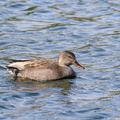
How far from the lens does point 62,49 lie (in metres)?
15.2

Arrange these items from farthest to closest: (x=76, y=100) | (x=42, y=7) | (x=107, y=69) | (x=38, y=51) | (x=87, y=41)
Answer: (x=42, y=7)
(x=87, y=41)
(x=38, y=51)
(x=107, y=69)
(x=76, y=100)

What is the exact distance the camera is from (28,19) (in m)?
18.8

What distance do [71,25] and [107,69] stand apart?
17.2 feet

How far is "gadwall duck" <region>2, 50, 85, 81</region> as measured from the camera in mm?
12531

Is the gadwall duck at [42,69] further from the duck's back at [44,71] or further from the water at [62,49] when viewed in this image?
the water at [62,49]

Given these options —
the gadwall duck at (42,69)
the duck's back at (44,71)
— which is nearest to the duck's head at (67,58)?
the gadwall duck at (42,69)

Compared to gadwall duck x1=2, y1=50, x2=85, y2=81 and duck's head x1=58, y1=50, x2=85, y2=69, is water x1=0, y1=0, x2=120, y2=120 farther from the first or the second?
duck's head x1=58, y1=50, x2=85, y2=69

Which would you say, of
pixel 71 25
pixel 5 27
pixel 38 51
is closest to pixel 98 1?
pixel 71 25

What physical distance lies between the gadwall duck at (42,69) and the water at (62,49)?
23 centimetres

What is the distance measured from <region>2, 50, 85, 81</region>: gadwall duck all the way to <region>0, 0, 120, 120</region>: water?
230 millimetres

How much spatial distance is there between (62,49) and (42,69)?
2778 mm

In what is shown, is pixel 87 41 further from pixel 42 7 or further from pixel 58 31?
pixel 42 7

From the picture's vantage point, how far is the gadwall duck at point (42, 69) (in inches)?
493


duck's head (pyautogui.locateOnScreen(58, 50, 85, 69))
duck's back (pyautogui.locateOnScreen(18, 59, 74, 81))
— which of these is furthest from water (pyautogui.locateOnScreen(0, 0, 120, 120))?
duck's head (pyautogui.locateOnScreen(58, 50, 85, 69))
